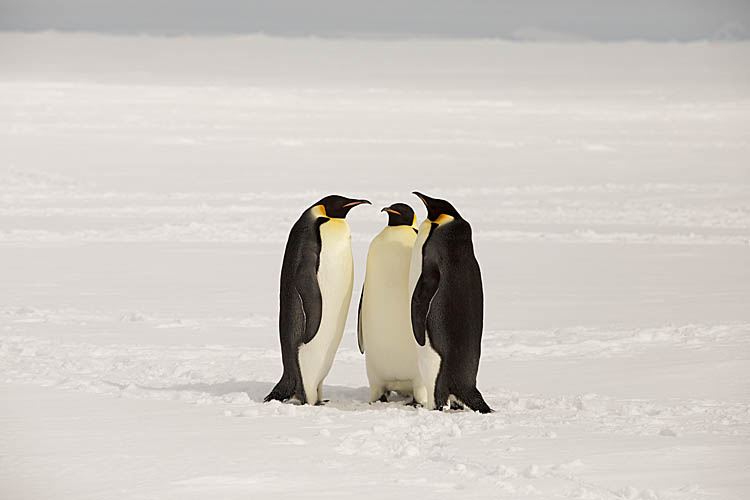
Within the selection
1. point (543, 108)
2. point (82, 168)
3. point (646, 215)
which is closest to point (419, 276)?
point (646, 215)

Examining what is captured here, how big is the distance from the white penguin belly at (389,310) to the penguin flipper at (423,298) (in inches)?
9.2

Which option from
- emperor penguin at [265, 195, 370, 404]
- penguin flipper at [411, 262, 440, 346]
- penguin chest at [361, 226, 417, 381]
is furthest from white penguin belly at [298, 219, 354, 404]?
penguin flipper at [411, 262, 440, 346]

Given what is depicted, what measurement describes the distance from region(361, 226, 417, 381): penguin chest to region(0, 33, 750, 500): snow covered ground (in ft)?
0.71

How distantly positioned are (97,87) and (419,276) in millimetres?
41735

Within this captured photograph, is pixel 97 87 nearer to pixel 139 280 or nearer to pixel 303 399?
pixel 139 280

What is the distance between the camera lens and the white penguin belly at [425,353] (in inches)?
194

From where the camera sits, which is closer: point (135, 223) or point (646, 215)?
point (135, 223)

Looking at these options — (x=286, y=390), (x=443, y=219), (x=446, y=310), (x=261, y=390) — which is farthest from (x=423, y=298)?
(x=261, y=390)

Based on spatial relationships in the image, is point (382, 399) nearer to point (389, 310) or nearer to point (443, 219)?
point (389, 310)

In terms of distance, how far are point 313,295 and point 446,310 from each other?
617mm

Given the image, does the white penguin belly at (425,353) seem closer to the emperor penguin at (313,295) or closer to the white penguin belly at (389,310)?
the white penguin belly at (389,310)

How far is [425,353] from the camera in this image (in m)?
4.95

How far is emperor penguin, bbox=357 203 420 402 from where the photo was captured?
16.9ft

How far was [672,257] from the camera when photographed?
35.3 ft
